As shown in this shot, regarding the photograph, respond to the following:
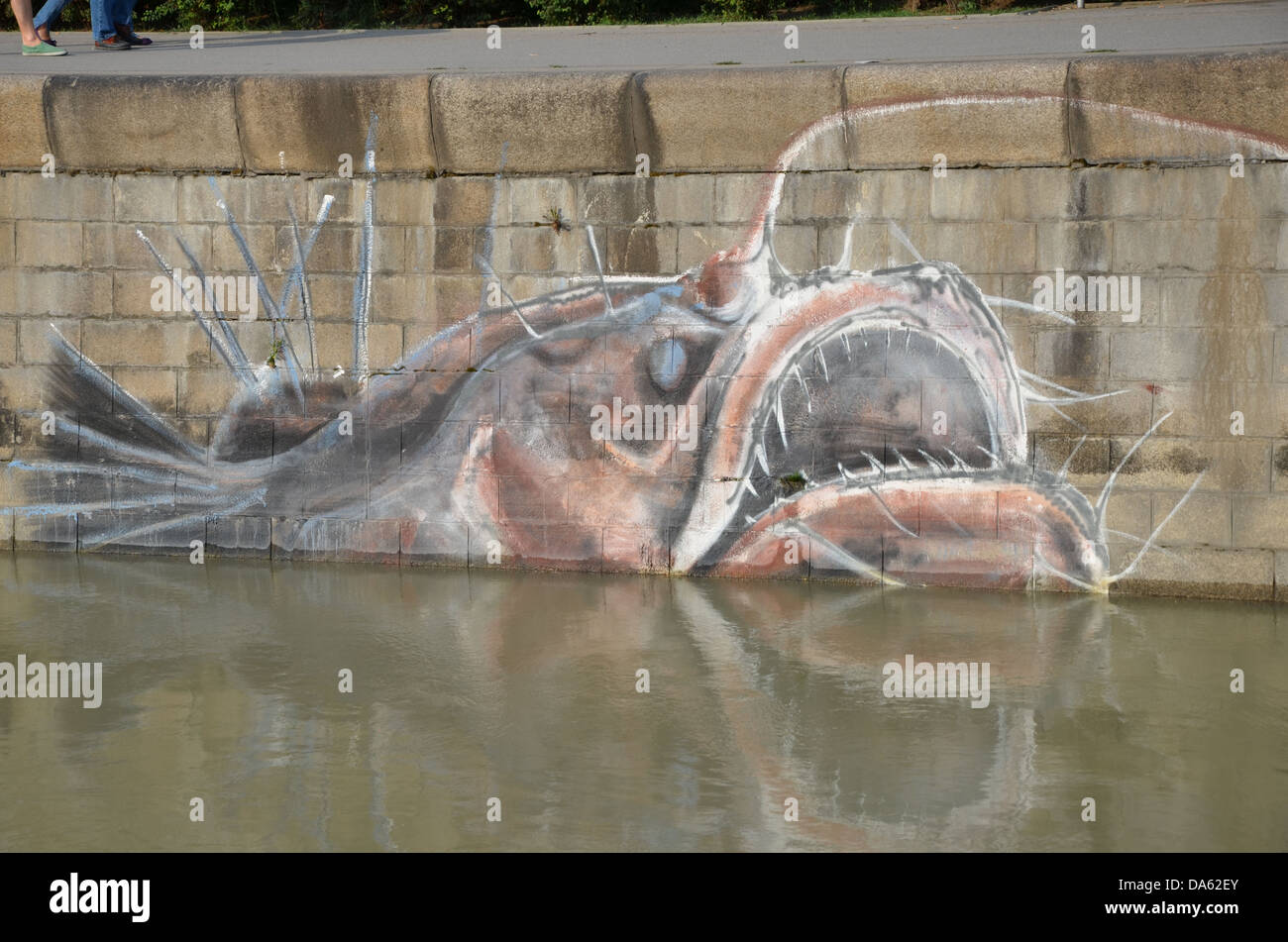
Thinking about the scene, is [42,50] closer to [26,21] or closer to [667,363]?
[26,21]

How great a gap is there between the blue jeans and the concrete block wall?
9.75 feet

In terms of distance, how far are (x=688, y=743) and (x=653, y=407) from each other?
2897 mm

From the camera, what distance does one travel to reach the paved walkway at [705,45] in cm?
898

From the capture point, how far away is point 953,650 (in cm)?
654

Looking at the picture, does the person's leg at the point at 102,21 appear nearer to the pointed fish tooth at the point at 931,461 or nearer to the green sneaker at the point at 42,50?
the green sneaker at the point at 42,50

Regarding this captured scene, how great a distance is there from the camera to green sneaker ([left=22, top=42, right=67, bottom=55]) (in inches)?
411

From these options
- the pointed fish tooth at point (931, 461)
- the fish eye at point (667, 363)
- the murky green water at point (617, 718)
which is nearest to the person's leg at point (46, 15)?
the murky green water at point (617, 718)

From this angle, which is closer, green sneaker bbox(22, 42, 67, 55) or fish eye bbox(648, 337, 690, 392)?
fish eye bbox(648, 337, 690, 392)

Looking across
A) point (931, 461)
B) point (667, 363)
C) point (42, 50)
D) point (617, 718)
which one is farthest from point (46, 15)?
point (617, 718)

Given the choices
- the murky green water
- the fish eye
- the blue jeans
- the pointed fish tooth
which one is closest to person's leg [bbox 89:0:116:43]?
the blue jeans

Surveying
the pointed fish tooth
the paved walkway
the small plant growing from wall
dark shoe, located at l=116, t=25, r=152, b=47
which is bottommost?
the pointed fish tooth

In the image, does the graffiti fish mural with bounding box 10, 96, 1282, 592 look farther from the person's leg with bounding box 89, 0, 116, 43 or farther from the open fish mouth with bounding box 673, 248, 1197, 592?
the person's leg with bounding box 89, 0, 116, 43

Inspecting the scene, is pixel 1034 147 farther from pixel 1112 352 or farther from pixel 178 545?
pixel 178 545

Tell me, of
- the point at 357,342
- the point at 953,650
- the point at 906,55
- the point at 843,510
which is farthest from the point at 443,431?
the point at 906,55
